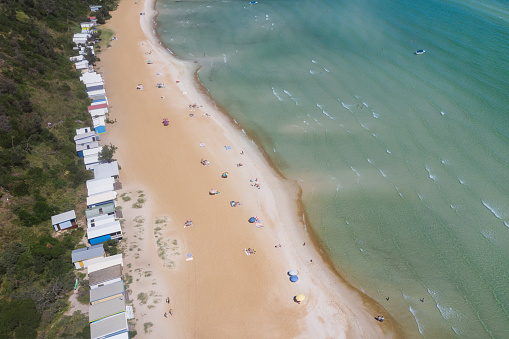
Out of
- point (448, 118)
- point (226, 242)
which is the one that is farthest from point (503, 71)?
point (226, 242)

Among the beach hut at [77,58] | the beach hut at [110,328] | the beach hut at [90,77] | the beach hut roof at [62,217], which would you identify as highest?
the beach hut at [77,58]

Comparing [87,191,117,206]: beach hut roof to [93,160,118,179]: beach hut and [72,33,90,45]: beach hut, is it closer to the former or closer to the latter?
[93,160,118,179]: beach hut

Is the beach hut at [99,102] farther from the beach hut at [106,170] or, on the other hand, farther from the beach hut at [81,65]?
the beach hut at [106,170]

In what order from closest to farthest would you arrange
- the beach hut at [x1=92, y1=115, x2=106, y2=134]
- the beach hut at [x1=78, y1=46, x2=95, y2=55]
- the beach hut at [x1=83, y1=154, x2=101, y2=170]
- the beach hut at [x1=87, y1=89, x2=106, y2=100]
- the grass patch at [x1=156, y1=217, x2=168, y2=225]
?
the grass patch at [x1=156, y1=217, x2=168, y2=225] < the beach hut at [x1=83, y1=154, x2=101, y2=170] < the beach hut at [x1=92, y1=115, x2=106, y2=134] < the beach hut at [x1=87, y1=89, x2=106, y2=100] < the beach hut at [x1=78, y1=46, x2=95, y2=55]

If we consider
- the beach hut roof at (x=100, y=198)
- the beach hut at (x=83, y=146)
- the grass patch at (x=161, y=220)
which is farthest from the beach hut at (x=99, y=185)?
the grass patch at (x=161, y=220)

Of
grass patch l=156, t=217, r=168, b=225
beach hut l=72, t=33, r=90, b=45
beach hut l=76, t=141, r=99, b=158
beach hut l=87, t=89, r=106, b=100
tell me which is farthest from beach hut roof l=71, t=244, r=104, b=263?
beach hut l=72, t=33, r=90, b=45

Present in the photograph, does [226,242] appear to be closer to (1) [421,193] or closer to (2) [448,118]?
(1) [421,193]
